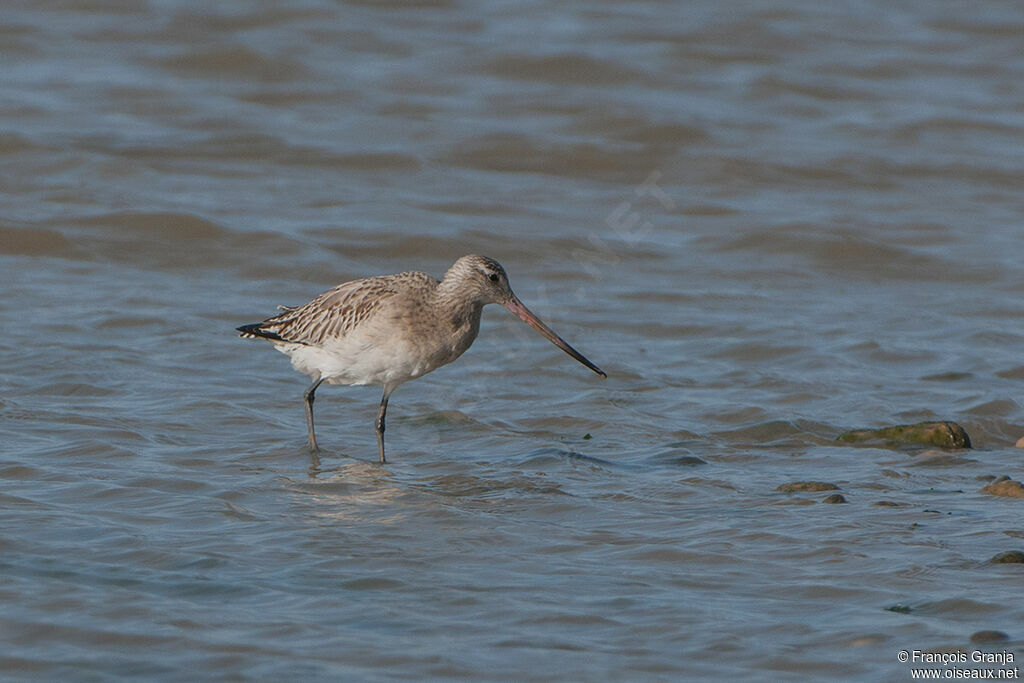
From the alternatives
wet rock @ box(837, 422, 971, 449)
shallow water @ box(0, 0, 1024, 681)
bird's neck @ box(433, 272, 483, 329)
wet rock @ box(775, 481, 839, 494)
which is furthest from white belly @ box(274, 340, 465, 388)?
wet rock @ box(837, 422, 971, 449)

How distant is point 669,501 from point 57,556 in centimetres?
258

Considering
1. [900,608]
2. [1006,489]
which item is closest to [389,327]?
[1006,489]

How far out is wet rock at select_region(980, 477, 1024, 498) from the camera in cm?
652

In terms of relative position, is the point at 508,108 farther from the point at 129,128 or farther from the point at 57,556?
the point at 57,556

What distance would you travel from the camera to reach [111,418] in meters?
7.67

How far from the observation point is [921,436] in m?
7.66

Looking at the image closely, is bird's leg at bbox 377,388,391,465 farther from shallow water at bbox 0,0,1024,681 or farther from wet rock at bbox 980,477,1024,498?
wet rock at bbox 980,477,1024,498

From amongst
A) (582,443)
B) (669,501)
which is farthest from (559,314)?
(669,501)

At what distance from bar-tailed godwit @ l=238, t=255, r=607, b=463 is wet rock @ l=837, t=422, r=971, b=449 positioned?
1.50m

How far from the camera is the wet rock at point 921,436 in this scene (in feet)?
25.0

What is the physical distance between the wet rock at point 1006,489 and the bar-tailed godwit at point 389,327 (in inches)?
89.0

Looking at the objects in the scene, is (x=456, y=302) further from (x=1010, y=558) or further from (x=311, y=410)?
(x=1010, y=558)

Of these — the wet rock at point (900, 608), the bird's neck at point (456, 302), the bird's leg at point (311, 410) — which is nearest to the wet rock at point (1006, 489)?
the wet rock at point (900, 608)

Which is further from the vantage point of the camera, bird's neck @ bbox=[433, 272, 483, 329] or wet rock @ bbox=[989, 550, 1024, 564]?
bird's neck @ bbox=[433, 272, 483, 329]
